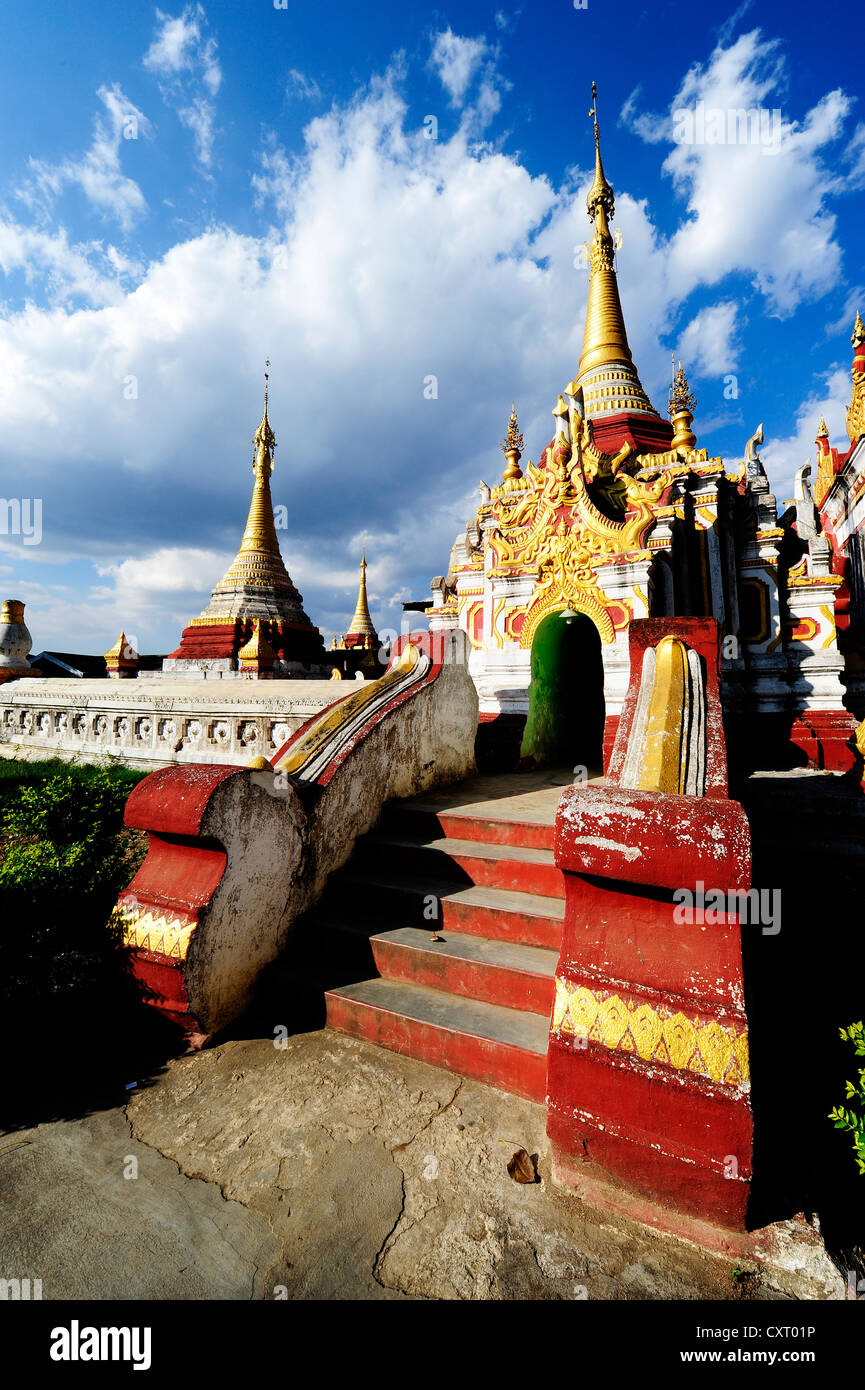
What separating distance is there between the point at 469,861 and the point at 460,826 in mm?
484

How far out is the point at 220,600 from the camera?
76.9ft

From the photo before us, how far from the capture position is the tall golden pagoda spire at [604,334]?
530 inches

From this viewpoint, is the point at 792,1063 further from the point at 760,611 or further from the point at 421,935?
the point at 760,611

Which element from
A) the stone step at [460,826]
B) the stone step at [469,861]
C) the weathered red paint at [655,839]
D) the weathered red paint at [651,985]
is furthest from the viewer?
the stone step at [460,826]

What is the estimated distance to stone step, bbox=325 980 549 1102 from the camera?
280cm

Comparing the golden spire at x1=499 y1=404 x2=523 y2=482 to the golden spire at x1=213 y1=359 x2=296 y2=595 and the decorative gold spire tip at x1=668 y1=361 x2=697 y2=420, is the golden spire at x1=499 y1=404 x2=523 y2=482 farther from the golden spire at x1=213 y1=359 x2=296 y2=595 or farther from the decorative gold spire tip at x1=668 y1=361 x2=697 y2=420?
the golden spire at x1=213 y1=359 x2=296 y2=595

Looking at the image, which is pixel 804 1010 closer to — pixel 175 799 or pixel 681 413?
pixel 175 799

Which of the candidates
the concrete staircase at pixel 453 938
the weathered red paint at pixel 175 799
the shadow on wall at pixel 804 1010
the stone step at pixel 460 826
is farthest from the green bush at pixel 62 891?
the shadow on wall at pixel 804 1010

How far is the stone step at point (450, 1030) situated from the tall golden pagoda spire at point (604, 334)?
13421 millimetres

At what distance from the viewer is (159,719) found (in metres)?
7.55

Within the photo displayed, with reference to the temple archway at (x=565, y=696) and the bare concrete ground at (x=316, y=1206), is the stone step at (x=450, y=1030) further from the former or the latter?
the temple archway at (x=565, y=696)

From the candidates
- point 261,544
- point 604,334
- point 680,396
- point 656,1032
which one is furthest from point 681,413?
point 261,544
